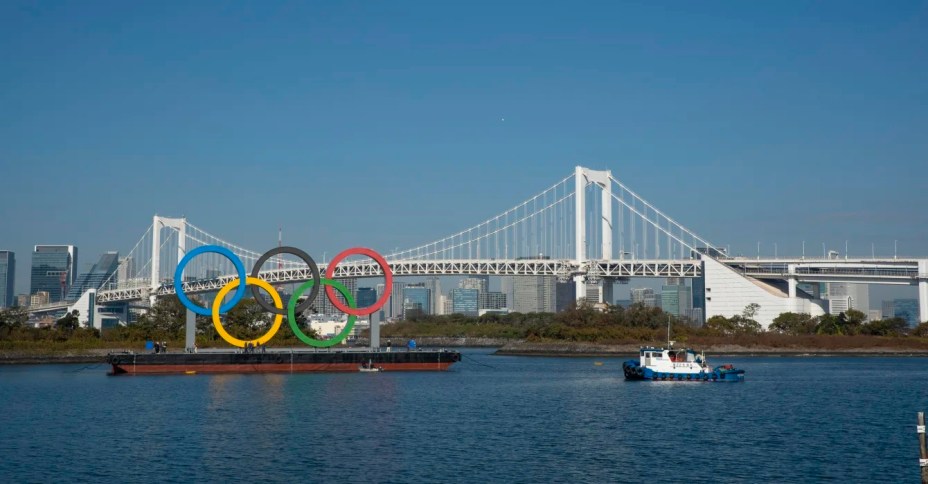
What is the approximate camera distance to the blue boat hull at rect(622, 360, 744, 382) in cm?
4203

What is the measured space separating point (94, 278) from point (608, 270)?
90.5 m

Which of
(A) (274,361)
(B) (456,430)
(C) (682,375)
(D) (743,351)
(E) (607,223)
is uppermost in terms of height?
(E) (607,223)

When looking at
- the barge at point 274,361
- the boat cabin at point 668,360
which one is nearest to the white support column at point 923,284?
the boat cabin at point 668,360

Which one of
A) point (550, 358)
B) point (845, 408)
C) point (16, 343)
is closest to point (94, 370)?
point (16, 343)

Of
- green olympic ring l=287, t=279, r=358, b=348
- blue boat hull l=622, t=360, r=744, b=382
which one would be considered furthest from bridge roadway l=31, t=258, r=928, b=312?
green olympic ring l=287, t=279, r=358, b=348

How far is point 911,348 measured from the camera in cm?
6719

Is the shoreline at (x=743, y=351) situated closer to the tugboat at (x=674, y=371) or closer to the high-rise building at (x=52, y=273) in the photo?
the tugboat at (x=674, y=371)

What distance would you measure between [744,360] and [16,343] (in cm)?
4278

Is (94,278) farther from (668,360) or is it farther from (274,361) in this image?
(668,360)

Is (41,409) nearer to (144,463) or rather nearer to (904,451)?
(144,463)

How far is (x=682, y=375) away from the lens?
42.6 meters

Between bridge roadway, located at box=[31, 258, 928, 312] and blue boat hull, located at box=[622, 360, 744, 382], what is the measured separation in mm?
30359

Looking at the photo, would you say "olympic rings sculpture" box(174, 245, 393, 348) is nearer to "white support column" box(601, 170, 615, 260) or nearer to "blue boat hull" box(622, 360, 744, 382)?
"blue boat hull" box(622, 360, 744, 382)

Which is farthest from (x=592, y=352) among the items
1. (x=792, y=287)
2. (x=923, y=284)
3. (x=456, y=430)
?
(x=456, y=430)
